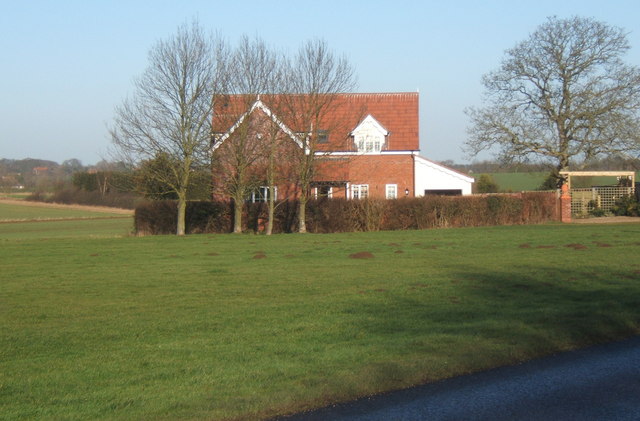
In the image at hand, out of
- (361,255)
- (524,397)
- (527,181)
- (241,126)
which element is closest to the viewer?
(524,397)

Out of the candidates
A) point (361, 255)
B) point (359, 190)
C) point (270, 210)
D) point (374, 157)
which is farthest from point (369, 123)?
point (361, 255)

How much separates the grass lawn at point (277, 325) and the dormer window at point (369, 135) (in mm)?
24128

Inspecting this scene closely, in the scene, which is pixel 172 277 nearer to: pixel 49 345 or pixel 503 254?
pixel 49 345

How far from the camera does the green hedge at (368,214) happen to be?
3775 centimetres

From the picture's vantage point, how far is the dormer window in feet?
147

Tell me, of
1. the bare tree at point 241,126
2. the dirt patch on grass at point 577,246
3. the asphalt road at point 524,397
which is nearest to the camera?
the asphalt road at point 524,397

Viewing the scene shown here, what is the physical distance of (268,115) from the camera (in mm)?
36281

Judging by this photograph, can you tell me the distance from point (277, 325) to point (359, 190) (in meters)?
34.9

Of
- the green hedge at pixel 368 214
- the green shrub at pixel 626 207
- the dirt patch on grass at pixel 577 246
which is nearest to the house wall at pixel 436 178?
the green hedge at pixel 368 214

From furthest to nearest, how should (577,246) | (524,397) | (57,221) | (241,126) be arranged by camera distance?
(57,221) < (241,126) < (577,246) < (524,397)

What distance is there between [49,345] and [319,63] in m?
28.5

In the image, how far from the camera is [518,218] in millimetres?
39344

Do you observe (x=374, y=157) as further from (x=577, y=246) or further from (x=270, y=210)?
(x=577, y=246)

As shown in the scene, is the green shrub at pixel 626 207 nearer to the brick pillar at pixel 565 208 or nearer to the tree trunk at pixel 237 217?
the brick pillar at pixel 565 208
